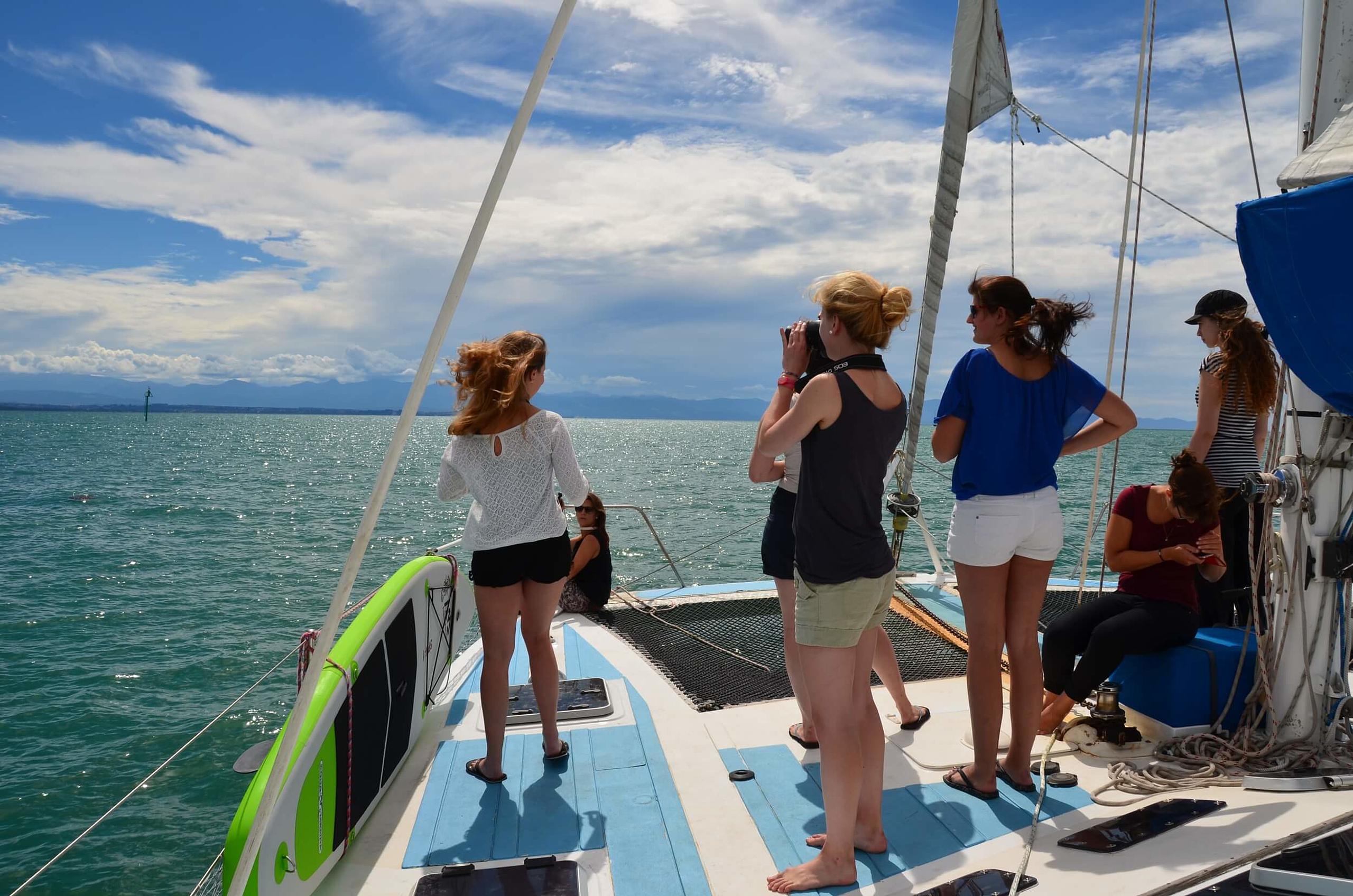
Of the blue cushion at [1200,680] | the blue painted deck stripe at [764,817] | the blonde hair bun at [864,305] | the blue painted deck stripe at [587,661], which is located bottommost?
the blue painted deck stripe at [587,661]

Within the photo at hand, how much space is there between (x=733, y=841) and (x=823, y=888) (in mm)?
413

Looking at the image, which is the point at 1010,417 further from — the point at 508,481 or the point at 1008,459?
the point at 508,481

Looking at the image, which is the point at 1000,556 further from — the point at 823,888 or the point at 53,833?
the point at 53,833

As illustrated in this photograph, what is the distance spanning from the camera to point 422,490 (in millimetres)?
32531

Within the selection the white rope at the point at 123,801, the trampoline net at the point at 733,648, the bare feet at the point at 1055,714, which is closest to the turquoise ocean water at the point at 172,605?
the white rope at the point at 123,801

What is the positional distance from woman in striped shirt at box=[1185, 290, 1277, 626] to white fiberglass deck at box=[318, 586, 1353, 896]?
1176 mm

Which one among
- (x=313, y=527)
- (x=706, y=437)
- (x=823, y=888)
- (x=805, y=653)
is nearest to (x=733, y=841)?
(x=823, y=888)

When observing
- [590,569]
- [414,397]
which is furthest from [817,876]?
[590,569]

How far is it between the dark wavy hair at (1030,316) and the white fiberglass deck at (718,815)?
1.45 metres

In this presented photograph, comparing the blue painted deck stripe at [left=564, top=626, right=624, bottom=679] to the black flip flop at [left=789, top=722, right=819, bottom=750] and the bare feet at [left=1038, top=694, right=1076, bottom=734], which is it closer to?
the black flip flop at [left=789, top=722, right=819, bottom=750]

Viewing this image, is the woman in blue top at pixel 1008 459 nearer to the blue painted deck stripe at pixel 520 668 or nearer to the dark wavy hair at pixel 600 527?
the blue painted deck stripe at pixel 520 668

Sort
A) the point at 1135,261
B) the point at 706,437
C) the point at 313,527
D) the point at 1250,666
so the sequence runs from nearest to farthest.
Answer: the point at 1250,666
the point at 1135,261
the point at 313,527
the point at 706,437

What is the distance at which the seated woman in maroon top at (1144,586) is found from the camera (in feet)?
10.4

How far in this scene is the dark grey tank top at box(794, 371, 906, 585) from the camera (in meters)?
2.29
